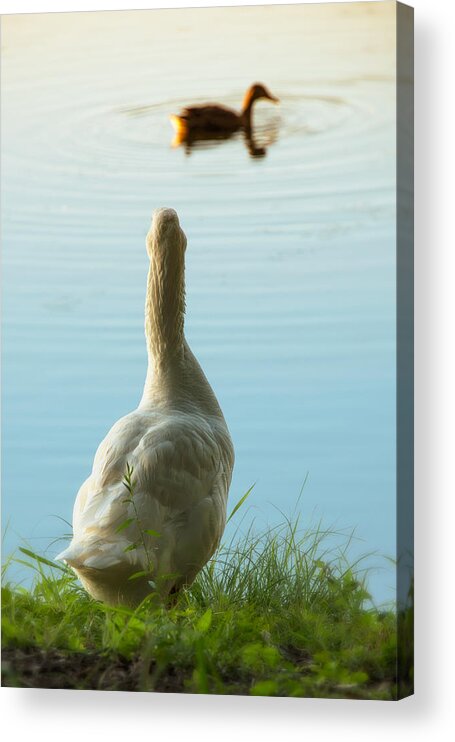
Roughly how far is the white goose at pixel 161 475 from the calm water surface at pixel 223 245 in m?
0.05

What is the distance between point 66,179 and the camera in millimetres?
4266

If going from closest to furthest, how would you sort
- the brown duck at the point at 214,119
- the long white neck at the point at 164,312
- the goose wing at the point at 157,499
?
the goose wing at the point at 157,499
the brown duck at the point at 214,119
the long white neck at the point at 164,312

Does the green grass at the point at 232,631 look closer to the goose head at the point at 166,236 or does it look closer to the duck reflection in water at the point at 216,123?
the goose head at the point at 166,236

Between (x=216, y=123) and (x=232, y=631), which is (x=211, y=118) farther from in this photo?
(x=232, y=631)

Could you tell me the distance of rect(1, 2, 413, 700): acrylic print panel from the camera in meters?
3.99

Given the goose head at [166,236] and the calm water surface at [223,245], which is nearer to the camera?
the calm water surface at [223,245]

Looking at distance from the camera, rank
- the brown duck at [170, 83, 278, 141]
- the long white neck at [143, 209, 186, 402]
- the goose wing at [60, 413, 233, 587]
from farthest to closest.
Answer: the long white neck at [143, 209, 186, 402] < the brown duck at [170, 83, 278, 141] < the goose wing at [60, 413, 233, 587]

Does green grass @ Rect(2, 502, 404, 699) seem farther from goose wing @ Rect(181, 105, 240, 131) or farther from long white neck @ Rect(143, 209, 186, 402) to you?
goose wing @ Rect(181, 105, 240, 131)

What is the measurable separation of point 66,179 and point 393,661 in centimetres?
159

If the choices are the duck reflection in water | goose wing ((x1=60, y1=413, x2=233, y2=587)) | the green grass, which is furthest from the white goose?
the duck reflection in water

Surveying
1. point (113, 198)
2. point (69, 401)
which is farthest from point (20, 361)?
point (113, 198)

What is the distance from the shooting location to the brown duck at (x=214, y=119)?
13.6 ft

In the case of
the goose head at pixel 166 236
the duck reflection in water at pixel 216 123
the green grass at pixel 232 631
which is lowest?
the green grass at pixel 232 631

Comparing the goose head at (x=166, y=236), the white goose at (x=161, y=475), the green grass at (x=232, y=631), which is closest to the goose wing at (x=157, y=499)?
the white goose at (x=161, y=475)
